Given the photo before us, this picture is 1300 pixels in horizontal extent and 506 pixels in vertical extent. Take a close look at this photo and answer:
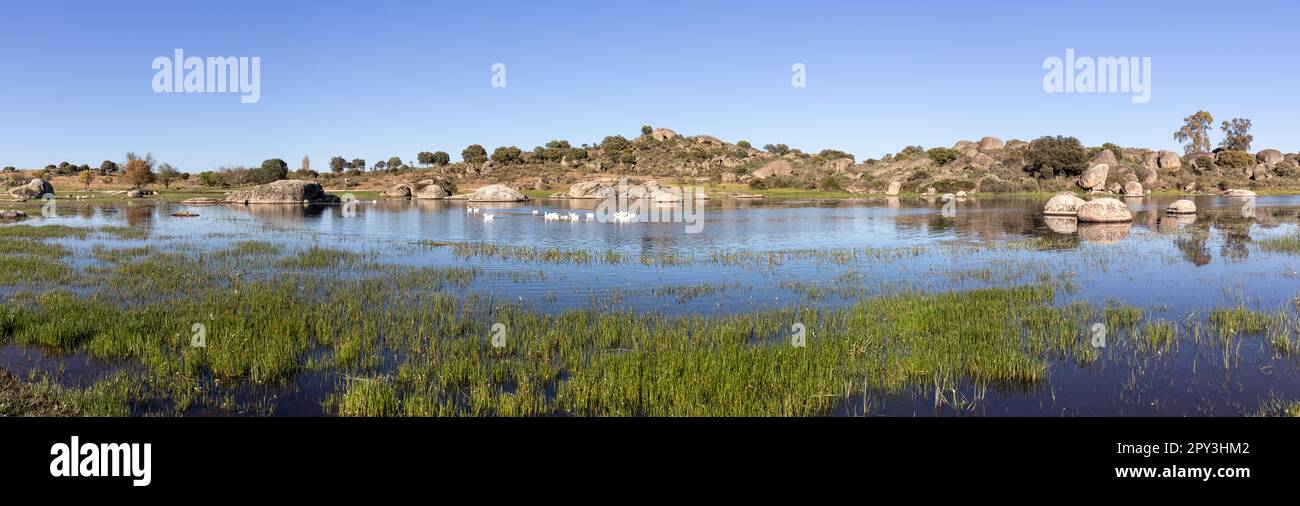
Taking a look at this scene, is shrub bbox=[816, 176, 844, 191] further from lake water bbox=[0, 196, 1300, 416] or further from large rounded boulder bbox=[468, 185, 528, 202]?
lake water bbox=[0, 196, 1300, 416]

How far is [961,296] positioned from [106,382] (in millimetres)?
16992

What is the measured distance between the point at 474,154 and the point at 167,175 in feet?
209

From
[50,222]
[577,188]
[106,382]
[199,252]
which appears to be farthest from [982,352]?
[577,188]

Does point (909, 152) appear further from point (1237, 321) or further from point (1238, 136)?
point (1237, 321)

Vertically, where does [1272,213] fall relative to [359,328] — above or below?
above

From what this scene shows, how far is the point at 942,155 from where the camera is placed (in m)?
132

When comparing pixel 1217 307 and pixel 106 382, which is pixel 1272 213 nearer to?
pixel 1217 307

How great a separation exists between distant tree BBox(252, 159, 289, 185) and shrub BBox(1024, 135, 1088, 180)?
125m

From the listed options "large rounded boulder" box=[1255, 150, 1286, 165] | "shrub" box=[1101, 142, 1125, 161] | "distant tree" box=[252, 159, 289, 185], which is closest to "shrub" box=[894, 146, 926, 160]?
"shrub" box=[1101, 142, 1125, 161]

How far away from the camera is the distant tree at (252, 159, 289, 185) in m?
125

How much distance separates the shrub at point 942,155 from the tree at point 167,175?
12861 centimetres

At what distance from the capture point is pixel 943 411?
31.2 feet

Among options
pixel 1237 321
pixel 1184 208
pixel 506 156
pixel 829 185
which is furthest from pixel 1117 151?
pixel 1237 321
